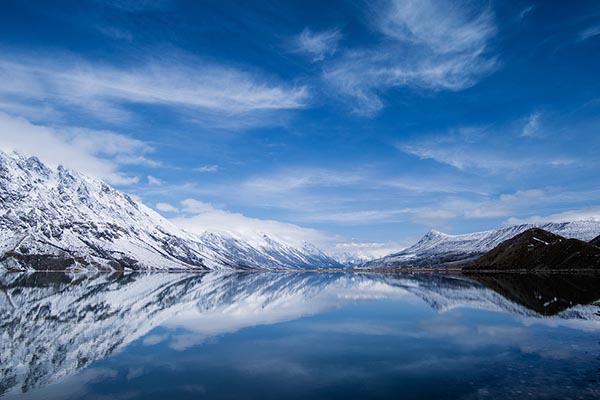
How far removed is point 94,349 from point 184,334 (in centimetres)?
1147

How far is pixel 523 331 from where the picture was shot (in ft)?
157

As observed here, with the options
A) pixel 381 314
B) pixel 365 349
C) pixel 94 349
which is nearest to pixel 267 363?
pixel 365 349

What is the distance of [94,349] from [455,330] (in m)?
40.9

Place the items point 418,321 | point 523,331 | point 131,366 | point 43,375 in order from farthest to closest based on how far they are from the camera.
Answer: point 418,321 < point 523,331 < point 131,366 < point 43,375

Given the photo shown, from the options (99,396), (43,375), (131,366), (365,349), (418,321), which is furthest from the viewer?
(418,321)

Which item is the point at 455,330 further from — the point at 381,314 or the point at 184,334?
the point at 184,334

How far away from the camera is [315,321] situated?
6084 centimetres

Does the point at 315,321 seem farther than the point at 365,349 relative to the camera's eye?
Yes

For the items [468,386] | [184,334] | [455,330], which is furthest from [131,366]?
[455,330]

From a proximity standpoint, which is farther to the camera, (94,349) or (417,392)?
(94,349)

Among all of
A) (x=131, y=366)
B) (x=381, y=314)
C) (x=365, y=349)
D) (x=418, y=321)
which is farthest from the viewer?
(x=381, y=314)

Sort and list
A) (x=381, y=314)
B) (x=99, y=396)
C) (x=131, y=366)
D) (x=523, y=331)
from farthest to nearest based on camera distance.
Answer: (x=381, y=314), (x=523, y=331), (x=131, y=366), (x=99, y=396)

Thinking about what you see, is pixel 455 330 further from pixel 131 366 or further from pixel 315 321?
pixel 131 366

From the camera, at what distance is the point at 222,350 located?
40.9 metres
